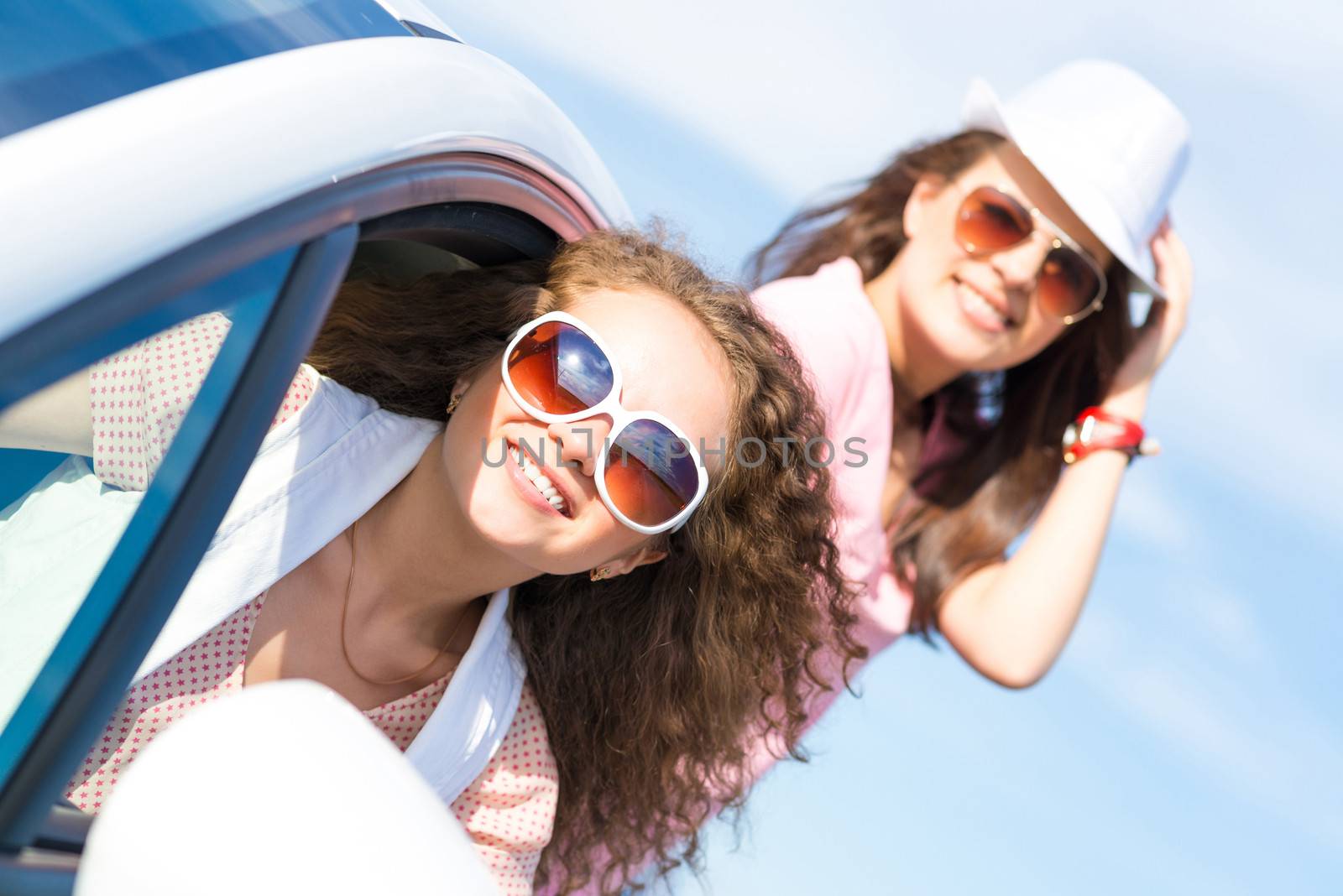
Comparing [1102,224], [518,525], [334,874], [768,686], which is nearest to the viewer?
[334,874]

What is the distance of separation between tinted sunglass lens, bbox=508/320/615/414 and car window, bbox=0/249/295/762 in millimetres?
497

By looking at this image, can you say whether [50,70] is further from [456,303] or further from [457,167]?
[456,303]

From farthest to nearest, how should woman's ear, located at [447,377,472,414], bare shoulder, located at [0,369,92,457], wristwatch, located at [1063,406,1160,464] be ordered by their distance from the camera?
wristwatch, located at [1063,406,1160,464] → woman's ear, located at [447,377,472,414] → bare shoulder, located at [0,369,92,457]

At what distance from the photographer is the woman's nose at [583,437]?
1649 mm

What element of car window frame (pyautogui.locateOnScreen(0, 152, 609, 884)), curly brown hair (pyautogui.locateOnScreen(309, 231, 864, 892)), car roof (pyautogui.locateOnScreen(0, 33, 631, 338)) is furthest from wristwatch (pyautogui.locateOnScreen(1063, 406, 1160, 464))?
car window frame (pyautogui.locateOnScreen(0, 152, 609, 884))

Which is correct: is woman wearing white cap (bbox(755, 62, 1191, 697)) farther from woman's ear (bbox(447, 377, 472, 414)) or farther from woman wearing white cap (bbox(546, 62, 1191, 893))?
woman's ear (bbox(447, 377, 472, 414))

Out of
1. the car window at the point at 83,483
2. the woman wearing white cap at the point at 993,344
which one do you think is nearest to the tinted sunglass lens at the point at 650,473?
the car window at the point at 83,483

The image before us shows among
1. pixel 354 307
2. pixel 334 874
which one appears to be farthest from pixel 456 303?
pixel 334 874

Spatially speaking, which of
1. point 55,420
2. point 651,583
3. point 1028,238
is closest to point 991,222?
point 1028,238

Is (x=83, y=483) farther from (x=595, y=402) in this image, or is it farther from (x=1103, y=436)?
(x=1103, y=436)

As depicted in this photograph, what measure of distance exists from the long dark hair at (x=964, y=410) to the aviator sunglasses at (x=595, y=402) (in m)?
1.72

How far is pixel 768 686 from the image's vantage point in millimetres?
2225

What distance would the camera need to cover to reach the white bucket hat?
303 centimetres

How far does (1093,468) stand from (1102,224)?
0.65m
